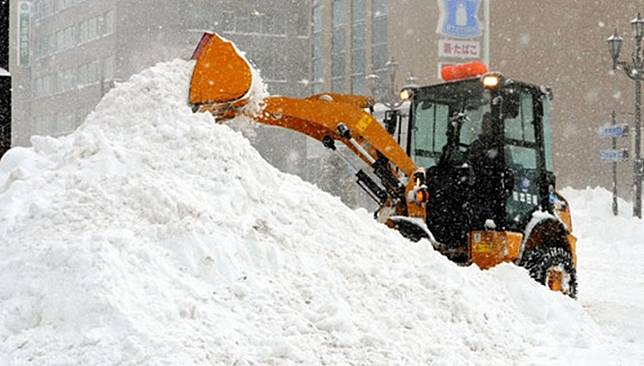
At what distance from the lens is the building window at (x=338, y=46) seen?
43406 mm

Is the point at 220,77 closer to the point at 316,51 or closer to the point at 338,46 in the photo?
the point at 338,46

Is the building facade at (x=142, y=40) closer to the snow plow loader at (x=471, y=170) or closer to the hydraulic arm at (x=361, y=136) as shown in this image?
the hydraulic arm at (x=361, y=136)

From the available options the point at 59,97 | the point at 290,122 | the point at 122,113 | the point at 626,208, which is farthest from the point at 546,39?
the point at 59,97

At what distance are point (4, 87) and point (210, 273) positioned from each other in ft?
6.24

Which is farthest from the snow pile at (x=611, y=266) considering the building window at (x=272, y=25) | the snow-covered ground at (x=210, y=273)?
the building window at (x=272, y=25)

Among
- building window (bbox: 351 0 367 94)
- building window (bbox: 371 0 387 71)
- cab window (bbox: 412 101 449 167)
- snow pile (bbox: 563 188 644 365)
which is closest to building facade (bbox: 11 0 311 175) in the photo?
building window (bbox: 351 0 367 94)

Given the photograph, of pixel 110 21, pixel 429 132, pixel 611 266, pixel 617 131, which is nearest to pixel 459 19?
pixel 617 131

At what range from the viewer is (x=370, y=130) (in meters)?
9.18

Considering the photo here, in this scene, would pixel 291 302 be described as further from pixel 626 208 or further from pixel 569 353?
pixel 626 208

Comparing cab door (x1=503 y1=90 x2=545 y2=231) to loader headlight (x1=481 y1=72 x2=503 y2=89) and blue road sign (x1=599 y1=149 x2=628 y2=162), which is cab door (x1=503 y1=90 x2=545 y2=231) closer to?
loader headlight (x1=481 y1=72 x2=503 y2=89)

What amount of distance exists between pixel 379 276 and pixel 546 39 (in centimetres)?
2997

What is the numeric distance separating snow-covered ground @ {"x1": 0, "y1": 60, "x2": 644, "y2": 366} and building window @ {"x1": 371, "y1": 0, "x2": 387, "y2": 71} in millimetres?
33141

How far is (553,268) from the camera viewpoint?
30.6 ft

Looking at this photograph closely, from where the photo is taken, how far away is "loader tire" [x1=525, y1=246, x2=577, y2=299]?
9.13m
